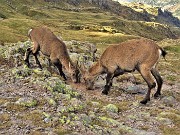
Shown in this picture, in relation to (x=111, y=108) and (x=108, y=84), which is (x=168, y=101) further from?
(x=111, y=108)

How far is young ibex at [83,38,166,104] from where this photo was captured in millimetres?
20375

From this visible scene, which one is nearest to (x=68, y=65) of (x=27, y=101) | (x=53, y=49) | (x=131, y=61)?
(x=53, y=49)

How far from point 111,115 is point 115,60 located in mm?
5083

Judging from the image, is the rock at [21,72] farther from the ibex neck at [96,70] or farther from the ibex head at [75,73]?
the ibex neck at [96,70]

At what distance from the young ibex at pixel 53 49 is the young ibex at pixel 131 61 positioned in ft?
Answer: 3.75

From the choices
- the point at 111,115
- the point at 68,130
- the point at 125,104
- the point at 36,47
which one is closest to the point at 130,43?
the point at 125,104

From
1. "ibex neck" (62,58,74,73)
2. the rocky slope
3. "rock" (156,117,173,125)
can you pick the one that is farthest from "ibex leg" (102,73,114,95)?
"rock" (156,117,173,125)

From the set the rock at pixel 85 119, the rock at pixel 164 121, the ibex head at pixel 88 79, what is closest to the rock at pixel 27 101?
the rock at pixel 85 119

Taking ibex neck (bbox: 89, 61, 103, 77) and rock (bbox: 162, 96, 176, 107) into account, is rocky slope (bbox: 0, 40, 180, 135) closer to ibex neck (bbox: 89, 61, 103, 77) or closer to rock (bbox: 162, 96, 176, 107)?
rock (bbox: 162, 96, 176, 107)

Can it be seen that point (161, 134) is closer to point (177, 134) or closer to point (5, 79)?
point (177, 134)

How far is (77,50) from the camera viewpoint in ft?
128

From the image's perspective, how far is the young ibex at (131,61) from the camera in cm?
2038

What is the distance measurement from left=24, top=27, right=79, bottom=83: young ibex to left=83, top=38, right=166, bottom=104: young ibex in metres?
1.14

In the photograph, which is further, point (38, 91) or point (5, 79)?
point (5, 79)
